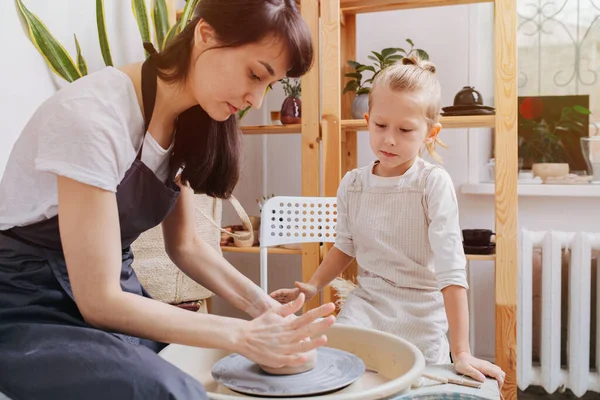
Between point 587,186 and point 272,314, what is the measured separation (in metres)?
2.12

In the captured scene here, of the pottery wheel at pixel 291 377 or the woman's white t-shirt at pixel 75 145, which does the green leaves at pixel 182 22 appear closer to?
the woman's white t-shirt at pixel 75 145

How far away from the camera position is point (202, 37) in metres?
1.09

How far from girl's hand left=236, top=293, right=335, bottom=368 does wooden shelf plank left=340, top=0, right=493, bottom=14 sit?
1781 mm

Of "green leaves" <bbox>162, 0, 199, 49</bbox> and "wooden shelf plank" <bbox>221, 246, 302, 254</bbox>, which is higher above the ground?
"green leaves" <bbox>162, 0, 199, 49</bbox>

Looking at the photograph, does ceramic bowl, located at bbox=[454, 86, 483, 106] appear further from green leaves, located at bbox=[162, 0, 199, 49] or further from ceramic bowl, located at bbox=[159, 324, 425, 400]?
ceramic bowl, located at bbox=[159, 324, 425, 400]

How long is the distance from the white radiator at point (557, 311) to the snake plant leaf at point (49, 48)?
6.43 ft

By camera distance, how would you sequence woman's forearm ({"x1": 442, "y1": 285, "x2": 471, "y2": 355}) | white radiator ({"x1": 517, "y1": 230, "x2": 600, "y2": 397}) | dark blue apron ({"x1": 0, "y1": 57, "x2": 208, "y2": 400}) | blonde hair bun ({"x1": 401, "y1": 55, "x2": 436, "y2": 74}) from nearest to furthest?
dark blue apron ({"x1": 0, "y1": 57, "x2": 208, "y2": 400}) < woman's forearm ({"x1": 442, "y1": 285, "x2": 471, "y2": 355}) < blonde hair bun ({"x1": 401, "y1": 55, "x2": 436, "y2": 74}) < white radiator ({"x1": 517, "y1": 230, "x2": 600, "y2": 397})

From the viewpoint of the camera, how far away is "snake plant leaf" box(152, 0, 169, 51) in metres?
2.45

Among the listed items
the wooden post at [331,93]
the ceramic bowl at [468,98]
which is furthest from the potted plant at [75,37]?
the ceramic bowl at [468,98]

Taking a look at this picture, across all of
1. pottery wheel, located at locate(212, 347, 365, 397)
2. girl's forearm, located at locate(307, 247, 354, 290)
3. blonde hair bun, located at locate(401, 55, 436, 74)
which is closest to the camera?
pottery wheel, located at locate(212, 347, 365, 397)

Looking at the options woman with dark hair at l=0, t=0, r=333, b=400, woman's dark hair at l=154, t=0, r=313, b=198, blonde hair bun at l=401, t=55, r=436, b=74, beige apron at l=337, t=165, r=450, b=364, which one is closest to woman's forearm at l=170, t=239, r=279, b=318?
woman with dark hair at l=0, t=0, r=333, b=400

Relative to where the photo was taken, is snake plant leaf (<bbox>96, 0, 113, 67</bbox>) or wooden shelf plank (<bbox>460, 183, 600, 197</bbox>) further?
wooden shelf plank (<bbox>460, 183, 600, 197</bbox>)

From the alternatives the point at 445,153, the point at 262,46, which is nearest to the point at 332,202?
the point at 445,153

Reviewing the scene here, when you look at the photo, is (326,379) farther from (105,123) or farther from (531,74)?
(531,74)
